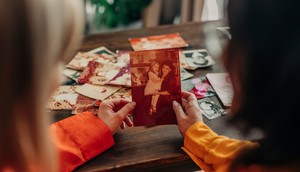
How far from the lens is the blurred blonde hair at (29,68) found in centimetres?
55

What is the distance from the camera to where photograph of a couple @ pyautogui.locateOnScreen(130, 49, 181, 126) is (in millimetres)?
1055

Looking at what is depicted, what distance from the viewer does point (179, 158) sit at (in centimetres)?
98

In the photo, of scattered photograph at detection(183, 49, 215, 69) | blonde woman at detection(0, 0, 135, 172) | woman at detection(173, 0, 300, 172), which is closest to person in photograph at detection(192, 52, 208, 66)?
scattered photograph at detection(183, 49, 215, 69)

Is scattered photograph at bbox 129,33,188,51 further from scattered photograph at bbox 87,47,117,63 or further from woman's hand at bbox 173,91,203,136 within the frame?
woman's hand at bbox 173,91,203,136

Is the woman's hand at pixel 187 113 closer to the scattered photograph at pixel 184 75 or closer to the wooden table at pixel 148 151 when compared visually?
the wooden table at pixel 148 151

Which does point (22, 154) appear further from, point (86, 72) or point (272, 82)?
point (86, 72)

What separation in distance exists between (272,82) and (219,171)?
1.08 feet

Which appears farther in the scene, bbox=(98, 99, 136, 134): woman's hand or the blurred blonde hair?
bbox=(98, 99, 136, 134): woman's hand

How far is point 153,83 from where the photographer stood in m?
1.06

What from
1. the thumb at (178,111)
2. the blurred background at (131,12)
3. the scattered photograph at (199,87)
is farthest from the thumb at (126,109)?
the blurred background at (131,12)

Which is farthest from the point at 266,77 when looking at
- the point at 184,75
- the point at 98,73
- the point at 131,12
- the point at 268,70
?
the point at 131,12

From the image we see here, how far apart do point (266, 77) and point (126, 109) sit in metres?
0.45

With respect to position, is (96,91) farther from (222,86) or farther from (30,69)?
(30,69)

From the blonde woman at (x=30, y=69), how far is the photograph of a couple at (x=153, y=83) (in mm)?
386
